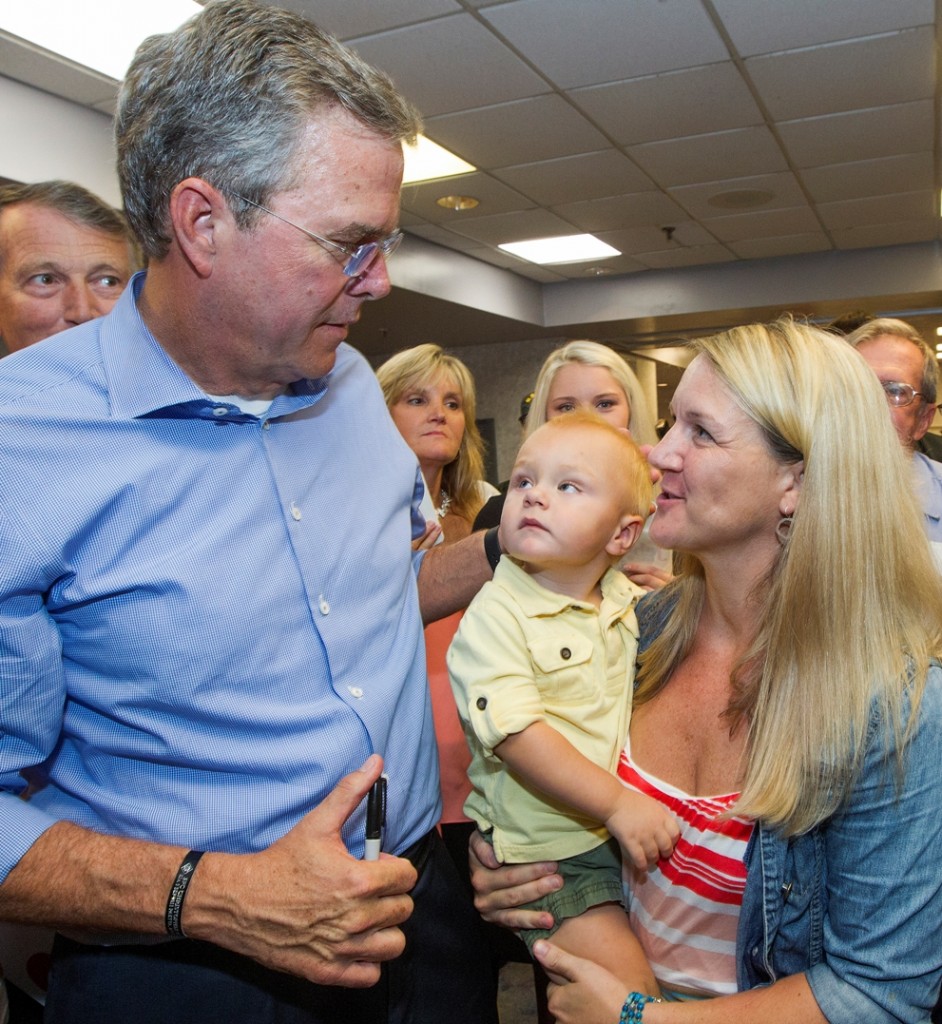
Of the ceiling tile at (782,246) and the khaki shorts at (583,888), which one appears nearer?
the khaki shorts at (583,888)

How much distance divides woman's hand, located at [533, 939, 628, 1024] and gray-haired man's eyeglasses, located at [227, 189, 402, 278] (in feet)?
3.55

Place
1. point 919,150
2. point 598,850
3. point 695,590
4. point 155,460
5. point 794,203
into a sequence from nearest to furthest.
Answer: point 155,460, point 598,850, point 695,590, point 919,150, point 794,203

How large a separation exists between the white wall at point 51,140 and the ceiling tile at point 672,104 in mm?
2605

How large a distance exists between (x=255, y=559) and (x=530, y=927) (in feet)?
2.49

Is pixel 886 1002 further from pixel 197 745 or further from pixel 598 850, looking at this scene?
pixel 197 745

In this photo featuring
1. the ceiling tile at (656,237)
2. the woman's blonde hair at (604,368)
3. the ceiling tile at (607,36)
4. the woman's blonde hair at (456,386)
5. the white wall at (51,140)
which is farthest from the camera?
the ceiling tile at (656,237)

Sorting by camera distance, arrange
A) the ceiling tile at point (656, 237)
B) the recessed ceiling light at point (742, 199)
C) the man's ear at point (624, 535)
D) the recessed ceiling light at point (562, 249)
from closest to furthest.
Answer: the man's ear at point (624, 535), the recessed ceiling light at point (742, 199), the ceiling tile at point (656, 237), the recessed ceiling light at point (562, 249)

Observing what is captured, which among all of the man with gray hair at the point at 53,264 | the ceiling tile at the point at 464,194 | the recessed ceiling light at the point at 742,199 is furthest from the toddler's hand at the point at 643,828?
the recessed ceiling light at the point at 742,199

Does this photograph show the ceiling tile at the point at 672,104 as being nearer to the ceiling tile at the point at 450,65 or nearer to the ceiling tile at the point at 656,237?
the ceiling tile at the point at 450,65

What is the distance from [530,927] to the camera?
1.47m

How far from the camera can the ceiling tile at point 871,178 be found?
598 cm

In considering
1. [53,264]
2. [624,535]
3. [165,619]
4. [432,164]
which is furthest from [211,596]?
[432,164]

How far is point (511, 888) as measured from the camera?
58.7 inches

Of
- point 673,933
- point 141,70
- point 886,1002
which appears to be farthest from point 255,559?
point 886,1002
